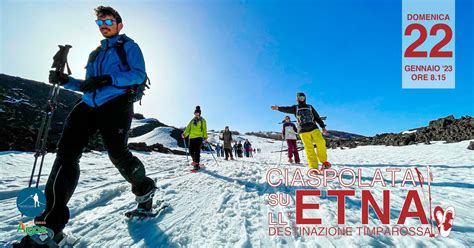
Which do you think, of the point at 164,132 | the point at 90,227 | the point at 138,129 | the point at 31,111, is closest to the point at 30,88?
the point at 31,111

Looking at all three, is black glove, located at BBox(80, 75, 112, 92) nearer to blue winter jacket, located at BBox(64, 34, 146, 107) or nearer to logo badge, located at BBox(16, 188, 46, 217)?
blue winter jacket, located at BBox(64, 34, 146, 107)

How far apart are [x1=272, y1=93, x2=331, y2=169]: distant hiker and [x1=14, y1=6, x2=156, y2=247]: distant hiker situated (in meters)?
4.42

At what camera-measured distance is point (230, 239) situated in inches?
81.6

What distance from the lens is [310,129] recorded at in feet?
20.2

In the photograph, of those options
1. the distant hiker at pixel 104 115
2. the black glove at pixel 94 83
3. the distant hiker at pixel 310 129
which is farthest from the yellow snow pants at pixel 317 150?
the black glove at pixel 94 83

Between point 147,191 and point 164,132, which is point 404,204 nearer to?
point 147,191

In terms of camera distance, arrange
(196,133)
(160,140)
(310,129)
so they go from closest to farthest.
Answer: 1. (310,129)
2. (196,133)
3. (160,140)

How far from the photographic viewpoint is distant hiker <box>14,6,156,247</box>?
1963 millimetres

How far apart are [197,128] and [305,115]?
359 centimetres

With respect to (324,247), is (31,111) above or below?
above

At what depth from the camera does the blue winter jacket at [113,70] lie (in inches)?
87.7

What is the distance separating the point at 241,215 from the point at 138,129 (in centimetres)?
5576

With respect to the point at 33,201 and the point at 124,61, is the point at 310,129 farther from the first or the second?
the point at 33,201

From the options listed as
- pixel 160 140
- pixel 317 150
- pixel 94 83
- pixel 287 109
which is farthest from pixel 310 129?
pixel 160 140
